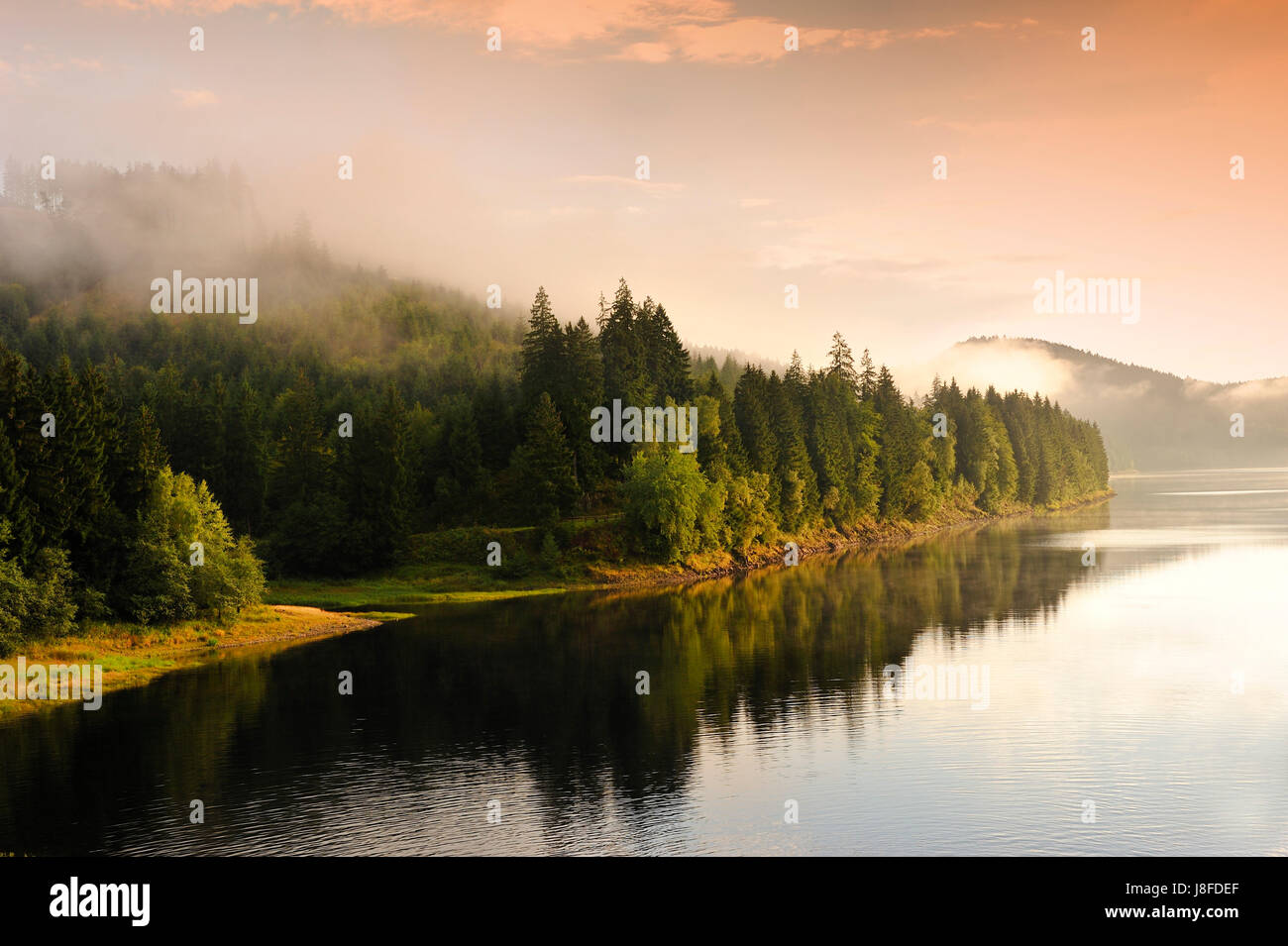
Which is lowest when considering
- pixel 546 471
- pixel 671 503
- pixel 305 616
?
pixel 305 616

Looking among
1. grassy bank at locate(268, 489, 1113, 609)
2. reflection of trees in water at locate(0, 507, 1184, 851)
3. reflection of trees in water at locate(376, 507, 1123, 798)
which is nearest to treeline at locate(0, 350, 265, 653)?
reflection of trees in water at locate(0, 507, 1184, 851)

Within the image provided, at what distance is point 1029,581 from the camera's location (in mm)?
113625

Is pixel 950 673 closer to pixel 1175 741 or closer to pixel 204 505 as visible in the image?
pixel 1175 741

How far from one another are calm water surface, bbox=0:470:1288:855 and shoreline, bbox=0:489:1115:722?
3561 mm

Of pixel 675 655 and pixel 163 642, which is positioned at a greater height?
pixel 163 642

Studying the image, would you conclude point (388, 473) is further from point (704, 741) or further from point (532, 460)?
point (704, 741)

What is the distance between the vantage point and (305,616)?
304 ft

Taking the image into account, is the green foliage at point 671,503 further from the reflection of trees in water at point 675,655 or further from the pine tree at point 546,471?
the reflection of trees in water at point 675,655

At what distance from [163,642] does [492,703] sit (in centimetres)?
3003

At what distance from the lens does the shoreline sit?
231ft

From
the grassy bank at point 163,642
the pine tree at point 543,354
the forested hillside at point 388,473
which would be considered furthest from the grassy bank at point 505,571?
the pine tree at point 543,354

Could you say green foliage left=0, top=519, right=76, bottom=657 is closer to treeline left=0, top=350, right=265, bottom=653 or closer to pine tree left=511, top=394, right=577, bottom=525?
treeline left=0, top=350, right=265, bottom=653

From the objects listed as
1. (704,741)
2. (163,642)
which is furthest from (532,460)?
(704,741)
